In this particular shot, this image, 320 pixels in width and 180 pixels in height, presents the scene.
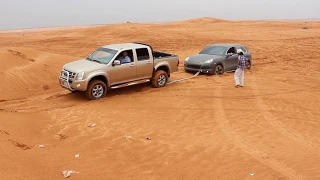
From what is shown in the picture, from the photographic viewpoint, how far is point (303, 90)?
12984mm

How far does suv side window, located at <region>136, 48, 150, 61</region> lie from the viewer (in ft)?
39.3

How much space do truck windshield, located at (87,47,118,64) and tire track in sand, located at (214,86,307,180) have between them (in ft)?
13.6

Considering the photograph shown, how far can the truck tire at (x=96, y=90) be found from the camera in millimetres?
10637

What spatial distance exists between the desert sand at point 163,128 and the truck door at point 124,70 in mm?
604

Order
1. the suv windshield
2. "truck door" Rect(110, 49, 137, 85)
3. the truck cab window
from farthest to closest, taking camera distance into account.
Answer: the suv windshield < the truck cab window < "truck door" Rect(110, 49, 137, 85)

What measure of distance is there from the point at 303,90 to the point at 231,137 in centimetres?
677

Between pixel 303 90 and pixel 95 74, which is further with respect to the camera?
pixel 303 90

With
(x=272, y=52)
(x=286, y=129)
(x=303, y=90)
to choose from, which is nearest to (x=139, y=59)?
(x=286, y=129)

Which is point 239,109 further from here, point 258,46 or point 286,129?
point 258,46

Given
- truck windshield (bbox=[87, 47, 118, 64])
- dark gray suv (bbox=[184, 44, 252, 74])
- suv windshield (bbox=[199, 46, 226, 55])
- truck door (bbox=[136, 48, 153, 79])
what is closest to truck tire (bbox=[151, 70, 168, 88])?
truck door (bbox=[136, 48, 153, 79])

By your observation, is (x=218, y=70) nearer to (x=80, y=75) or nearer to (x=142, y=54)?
(x=142, y=54)

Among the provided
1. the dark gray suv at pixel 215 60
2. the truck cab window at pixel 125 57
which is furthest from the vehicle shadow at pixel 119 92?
the dark gray suv at pixel 215 60

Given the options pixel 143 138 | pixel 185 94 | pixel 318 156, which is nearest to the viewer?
pixel 318 156

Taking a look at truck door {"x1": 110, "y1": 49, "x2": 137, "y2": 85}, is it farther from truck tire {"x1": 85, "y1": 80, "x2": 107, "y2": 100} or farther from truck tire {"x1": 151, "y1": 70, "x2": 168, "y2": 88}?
truck tire {"x1": 151, "y1": 70, "x2": 168, "y2": 88}
